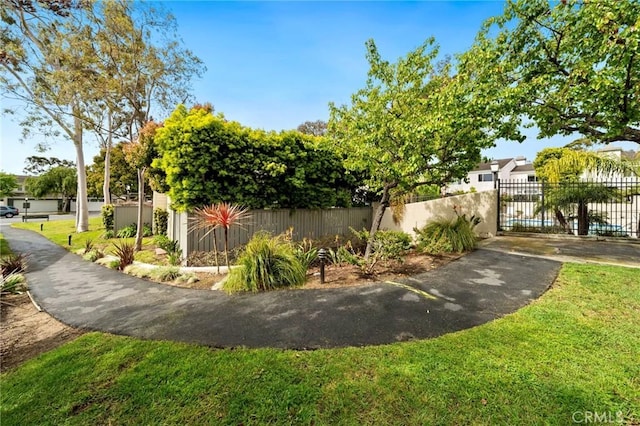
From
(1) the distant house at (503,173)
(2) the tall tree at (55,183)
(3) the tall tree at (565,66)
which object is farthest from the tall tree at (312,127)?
(2) the tall tree at (55,183)

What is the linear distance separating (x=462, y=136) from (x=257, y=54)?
18.9ft

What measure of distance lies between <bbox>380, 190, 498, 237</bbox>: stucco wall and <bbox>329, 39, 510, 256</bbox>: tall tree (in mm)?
3477

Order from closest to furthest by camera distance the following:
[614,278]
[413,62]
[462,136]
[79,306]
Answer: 1. [79,306]
2. [614,278]
3. [462,136]
4. [413,62]

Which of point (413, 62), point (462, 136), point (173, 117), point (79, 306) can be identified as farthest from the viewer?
point (173, 117)

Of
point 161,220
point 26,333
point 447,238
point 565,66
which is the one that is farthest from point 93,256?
point 565,66

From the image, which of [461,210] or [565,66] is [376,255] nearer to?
[565,66]

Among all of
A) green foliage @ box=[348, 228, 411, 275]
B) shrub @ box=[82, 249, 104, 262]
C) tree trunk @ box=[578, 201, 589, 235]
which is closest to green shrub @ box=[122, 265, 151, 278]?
shrub @ box=[82, 249, 104, 262]

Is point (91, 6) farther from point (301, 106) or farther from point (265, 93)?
point (301, 106)

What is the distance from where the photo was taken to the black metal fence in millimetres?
9336

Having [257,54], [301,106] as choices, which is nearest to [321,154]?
[301,106]

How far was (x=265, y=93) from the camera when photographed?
835 centimetres

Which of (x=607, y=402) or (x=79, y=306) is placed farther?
(x=79, y=306)

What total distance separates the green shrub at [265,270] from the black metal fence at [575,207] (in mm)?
9565

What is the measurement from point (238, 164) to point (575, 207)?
12.4 m
